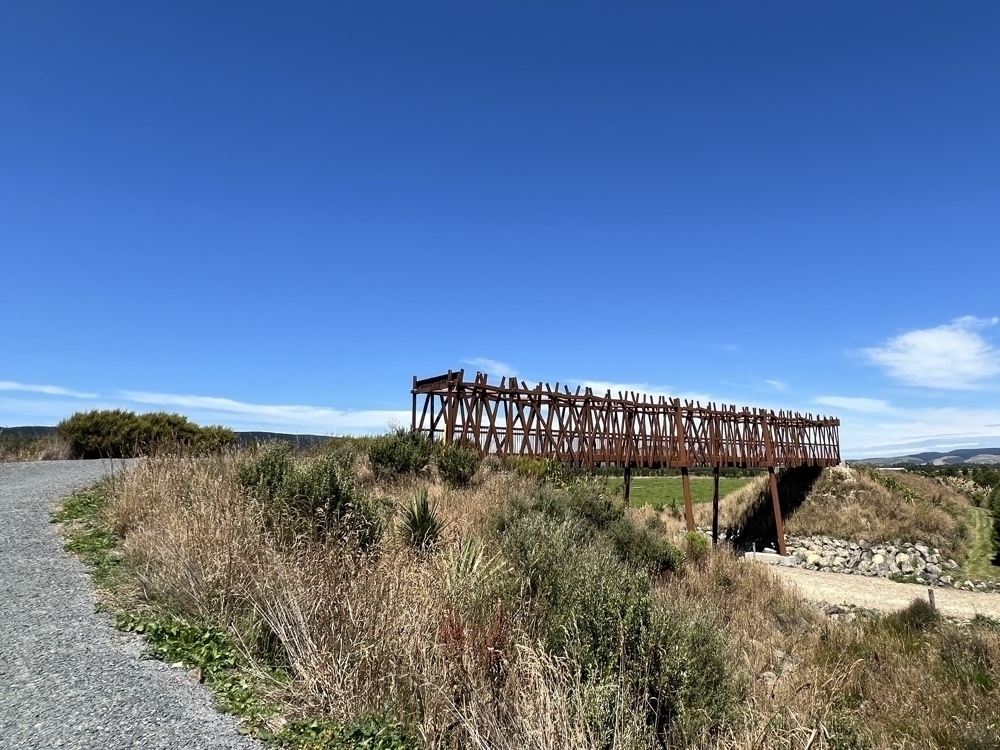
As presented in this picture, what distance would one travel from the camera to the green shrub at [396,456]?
43.6ft

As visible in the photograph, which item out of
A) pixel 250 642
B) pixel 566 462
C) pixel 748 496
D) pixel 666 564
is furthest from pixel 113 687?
pixel 748 496

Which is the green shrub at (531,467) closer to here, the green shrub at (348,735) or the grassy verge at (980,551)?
the green shrub at (348,735)

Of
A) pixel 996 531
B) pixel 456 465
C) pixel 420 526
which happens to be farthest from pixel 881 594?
pixel 420 526

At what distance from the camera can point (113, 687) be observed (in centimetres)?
395

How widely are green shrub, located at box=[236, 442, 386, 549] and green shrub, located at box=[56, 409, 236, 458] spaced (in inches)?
395

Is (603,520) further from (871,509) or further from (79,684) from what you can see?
(871,509)

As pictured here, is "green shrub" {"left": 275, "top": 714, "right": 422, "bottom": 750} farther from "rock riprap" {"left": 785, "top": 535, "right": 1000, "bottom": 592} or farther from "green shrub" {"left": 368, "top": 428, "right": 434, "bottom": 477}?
"rock riprap" {"left": 785, "top": 535, "right": 1000, "bottom": 592}

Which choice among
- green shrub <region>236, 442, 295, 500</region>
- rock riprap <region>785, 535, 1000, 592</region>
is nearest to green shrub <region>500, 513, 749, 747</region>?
green shrub <region>236, 442, 295, 500</region>

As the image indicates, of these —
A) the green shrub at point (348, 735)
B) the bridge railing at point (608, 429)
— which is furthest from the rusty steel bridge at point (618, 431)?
the green shrub at point (348, 735)

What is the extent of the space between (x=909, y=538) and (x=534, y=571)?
26971 mm

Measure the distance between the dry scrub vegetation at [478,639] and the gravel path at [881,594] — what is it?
722cm

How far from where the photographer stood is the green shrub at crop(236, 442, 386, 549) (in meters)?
6.98

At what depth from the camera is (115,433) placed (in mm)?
18453

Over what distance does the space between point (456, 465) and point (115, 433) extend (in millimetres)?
12125
